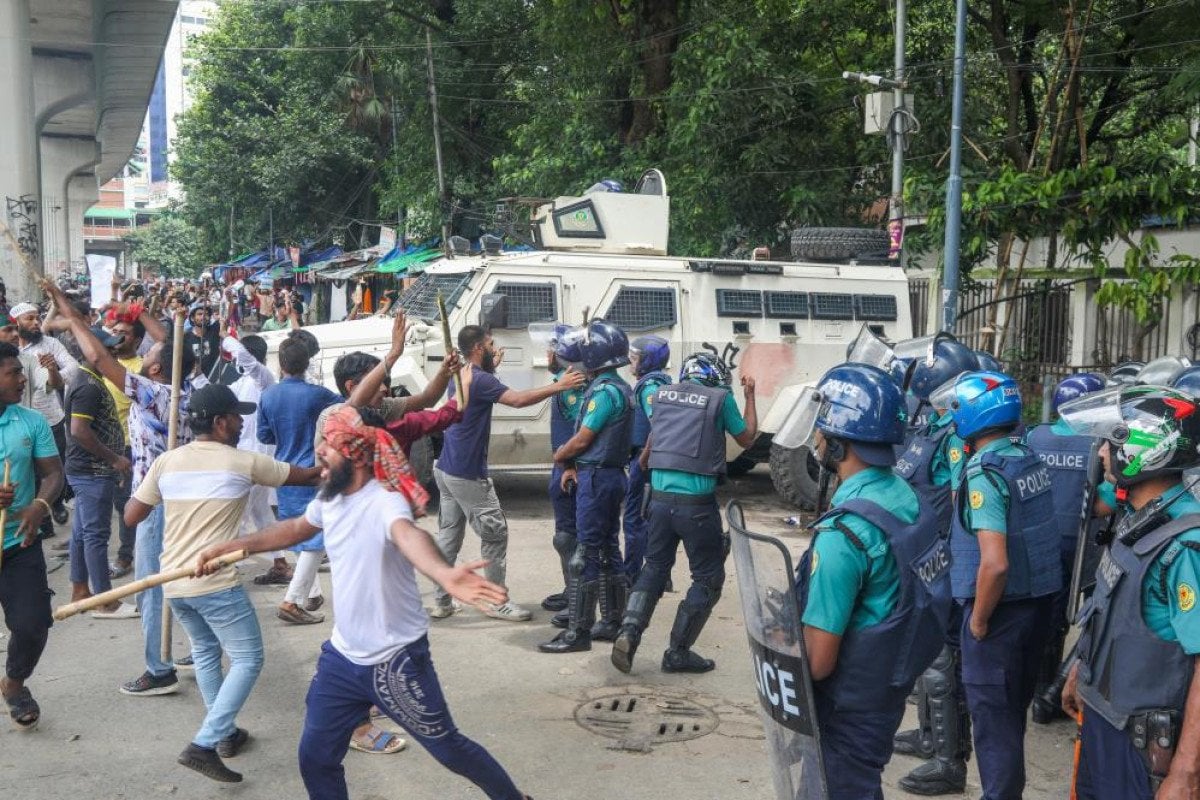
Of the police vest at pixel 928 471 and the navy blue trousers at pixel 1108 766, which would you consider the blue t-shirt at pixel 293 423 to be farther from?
the navy blue trousers at pixel 1108 766

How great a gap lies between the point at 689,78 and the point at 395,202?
38.6ft

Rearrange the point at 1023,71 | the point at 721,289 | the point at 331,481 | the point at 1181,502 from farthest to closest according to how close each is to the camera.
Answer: the point at 1023,71
the point at 721,289
the point at 331,481
the point at 1181,502

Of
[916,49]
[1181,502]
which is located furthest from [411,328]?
[916,49]

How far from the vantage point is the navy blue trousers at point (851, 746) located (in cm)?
316

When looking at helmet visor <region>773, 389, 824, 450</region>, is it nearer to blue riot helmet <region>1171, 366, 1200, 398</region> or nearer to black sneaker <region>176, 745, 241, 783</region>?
blue riot helmet <region>1171, 366, 1200, 398</region>

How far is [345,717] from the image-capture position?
3.94 meters

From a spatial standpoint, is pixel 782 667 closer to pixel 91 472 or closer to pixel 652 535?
pixel 652 535

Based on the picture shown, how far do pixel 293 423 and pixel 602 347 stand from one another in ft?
6.34

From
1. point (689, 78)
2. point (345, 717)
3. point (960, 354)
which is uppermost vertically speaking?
point (689, 78)

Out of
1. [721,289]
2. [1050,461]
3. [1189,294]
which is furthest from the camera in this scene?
[1189,294]

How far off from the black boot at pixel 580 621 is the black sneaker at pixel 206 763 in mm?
2326

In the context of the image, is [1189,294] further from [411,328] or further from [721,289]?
[411,328]

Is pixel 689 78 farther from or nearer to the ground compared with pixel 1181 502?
farther from the ground

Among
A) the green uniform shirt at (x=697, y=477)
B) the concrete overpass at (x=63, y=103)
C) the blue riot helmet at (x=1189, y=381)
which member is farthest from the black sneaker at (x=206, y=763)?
the concrete overpass at (x=63, y=103)
